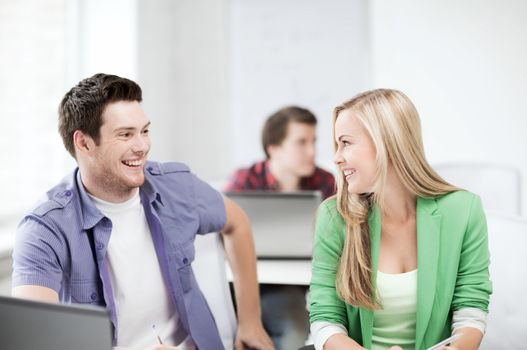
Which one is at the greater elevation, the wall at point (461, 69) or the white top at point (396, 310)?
the wall at point (461, 69)

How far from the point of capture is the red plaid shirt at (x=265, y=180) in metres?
3.15

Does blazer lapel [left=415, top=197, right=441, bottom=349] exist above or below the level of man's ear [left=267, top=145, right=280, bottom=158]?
below

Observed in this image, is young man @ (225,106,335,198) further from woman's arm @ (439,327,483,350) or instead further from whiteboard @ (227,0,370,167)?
woman's arm @ (439,327,483,350)

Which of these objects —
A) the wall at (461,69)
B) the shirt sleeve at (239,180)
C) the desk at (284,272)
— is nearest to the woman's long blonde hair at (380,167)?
the desk at (284,272)

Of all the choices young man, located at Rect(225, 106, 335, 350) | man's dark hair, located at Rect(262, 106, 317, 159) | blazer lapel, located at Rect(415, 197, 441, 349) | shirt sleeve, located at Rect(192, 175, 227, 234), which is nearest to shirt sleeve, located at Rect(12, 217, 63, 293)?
shirt sleeve, located at Rect(192, 175, 227, 234)

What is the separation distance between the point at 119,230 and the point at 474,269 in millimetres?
860

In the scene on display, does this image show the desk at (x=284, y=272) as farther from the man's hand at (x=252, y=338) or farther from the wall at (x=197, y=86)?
the wall at (x=197, y=86)

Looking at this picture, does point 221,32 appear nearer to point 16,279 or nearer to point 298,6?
point 298,6

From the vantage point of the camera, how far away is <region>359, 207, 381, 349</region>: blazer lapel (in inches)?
55.9

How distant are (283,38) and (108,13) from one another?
Answer: 1302 mm

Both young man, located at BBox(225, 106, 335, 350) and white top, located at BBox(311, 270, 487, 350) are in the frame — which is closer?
white top, located at BBox(311, 270, 487, 350)

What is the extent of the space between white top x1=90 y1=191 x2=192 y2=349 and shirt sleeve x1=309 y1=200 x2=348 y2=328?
40cm

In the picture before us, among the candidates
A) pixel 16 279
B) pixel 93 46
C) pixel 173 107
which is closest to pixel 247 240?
pixel 16 279

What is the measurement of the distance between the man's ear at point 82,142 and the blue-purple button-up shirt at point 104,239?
78 millimetres
